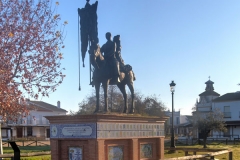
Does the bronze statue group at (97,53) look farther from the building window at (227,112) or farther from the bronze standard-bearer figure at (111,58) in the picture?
the building window at (227,112)

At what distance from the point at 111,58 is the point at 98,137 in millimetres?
2781

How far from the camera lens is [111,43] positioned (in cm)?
1159

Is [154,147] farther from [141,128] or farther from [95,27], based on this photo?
[95,27]

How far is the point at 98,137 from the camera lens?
378 inches

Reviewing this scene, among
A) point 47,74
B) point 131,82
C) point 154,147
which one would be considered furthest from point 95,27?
point 47,74

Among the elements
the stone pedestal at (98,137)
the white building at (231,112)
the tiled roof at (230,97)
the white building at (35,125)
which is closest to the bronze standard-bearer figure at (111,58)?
the stone pedestal at (98,137)

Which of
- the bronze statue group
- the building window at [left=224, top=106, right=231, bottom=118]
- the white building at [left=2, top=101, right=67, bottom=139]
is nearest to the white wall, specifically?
the building window at [left=224, top=106, right=231, bottom=118]

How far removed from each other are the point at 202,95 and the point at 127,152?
5175 centimetres

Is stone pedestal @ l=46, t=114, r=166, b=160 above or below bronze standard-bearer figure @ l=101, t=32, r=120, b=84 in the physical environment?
below

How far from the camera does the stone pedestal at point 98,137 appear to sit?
9.64 meters

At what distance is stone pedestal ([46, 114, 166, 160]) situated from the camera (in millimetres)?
9641

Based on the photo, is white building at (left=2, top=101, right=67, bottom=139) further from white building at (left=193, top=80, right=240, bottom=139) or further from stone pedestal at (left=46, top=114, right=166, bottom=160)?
stone pedestal at (left=46, top=114, right=166, bottom=160)

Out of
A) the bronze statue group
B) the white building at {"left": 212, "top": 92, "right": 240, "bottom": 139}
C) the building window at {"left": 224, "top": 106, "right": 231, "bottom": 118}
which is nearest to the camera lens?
the bronze statue group

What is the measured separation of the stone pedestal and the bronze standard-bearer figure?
52.1 inches
